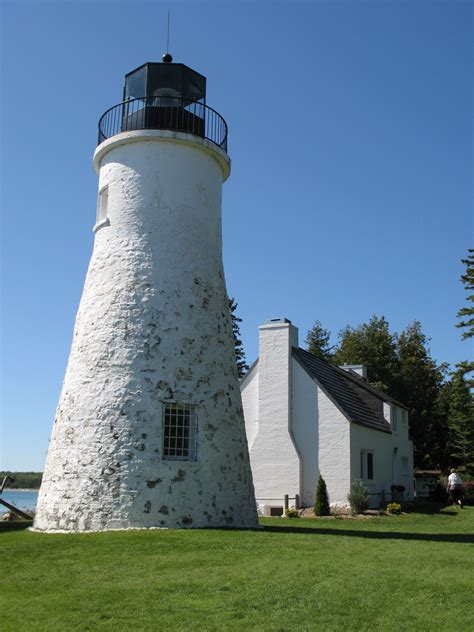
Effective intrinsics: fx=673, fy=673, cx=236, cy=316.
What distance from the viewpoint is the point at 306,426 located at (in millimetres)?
25328

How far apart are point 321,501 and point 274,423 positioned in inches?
151

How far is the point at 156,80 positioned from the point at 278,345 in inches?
485

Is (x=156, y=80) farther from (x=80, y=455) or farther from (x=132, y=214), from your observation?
(x=80, y=455)

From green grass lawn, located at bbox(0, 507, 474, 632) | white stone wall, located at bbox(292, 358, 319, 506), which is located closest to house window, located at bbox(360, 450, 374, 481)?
white stone wall, located at bbox(292, 358, 319, 506)

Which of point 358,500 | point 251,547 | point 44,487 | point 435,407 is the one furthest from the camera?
point 435,407

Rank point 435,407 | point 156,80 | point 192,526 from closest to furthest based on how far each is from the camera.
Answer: point 192,526
point 156,80
point 435,407

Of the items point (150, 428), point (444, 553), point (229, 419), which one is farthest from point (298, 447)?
point (444, 553)

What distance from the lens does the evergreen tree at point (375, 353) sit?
4728cm

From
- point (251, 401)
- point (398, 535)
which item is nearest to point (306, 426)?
point (251, 401)

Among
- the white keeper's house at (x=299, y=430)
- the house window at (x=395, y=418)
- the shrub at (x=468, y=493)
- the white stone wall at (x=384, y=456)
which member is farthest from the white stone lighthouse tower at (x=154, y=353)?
the shrub at (x=468, y=493)

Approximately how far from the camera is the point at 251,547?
11.4 meters

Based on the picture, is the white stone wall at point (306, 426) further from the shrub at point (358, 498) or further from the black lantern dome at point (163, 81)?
the black lantern dome at point (163, 81)

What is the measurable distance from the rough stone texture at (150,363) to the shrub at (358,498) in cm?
870

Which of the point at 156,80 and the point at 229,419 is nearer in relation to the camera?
the point at 229,419
